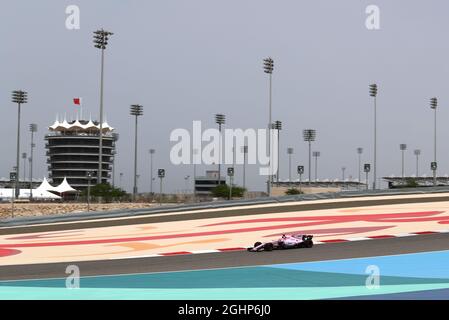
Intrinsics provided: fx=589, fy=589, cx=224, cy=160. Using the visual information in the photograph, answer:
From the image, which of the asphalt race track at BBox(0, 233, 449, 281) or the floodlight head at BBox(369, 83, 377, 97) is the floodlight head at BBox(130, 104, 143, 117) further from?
the asphalt race track at BBox(0, 233, 449, 281)

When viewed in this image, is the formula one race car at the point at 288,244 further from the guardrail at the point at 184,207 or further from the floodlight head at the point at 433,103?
the floodlight head at the point at 433,103

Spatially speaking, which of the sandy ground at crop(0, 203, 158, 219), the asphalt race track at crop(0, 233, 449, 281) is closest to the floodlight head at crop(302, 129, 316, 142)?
the sandy ground at crop(0, 203, 158, 219)

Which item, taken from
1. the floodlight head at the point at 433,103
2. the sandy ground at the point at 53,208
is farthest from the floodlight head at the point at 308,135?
the sandy ground at the point at 53,208

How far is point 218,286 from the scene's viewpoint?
13.8 metres

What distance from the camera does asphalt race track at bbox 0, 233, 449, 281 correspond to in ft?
56.3

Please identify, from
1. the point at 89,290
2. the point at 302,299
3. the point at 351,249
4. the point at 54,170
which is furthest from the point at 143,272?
the point at 54,170

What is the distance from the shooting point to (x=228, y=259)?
62.3 feet

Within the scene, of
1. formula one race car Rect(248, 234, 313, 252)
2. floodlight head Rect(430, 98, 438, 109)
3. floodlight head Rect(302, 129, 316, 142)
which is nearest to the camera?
formula one race car Rect(248, 234, 313, 252)

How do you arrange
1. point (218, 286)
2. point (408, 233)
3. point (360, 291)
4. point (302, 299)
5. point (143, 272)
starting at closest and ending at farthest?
point (302, 299) < point (360, 291) < point (218, 286) < point (143, 272) < point (408, 233)

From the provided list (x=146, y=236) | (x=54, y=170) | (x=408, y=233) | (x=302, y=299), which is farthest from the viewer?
(x=54, y=170)

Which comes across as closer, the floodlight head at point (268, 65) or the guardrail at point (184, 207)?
the guardrail at point (184, 207)

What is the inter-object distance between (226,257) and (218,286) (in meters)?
5.71

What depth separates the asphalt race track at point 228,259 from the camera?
1716 cm
